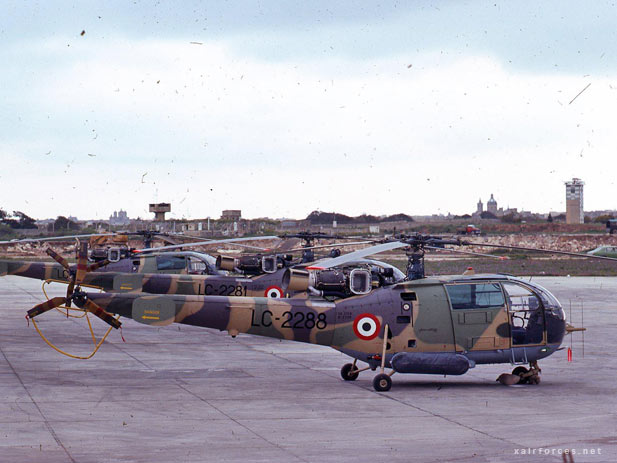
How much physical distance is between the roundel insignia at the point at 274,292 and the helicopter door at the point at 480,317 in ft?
26.7

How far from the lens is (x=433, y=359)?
1611cm

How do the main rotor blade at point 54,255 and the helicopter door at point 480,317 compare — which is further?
the main rotor blade at point 54,255

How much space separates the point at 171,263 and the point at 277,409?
1481 cm

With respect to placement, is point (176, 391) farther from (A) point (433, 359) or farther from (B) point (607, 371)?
(B) point (607, 371)

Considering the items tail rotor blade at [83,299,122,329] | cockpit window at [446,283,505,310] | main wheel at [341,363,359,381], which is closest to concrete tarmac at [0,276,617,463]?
main wheel at [341,363,359,381]

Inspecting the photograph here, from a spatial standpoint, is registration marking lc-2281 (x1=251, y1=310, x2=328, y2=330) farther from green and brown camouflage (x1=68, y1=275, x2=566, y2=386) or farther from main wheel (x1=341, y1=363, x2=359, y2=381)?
main wheel (x1=341, y1=363, x2=359, y2=381)

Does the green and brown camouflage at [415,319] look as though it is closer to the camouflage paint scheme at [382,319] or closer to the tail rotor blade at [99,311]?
the camouflage paint scheme at [382,319]

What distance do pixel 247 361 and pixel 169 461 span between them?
30.9 ft

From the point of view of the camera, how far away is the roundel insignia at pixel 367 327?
1656 centimetres

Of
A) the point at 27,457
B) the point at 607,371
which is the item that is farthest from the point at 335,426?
the point at 607,371

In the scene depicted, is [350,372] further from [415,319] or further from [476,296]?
[476,296]

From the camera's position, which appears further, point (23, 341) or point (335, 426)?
point (23, 341)

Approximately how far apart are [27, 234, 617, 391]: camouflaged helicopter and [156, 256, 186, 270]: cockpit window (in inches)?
429

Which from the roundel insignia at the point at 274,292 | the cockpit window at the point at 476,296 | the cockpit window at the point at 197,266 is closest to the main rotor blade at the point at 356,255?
the cockpit window at the point at 476,296
